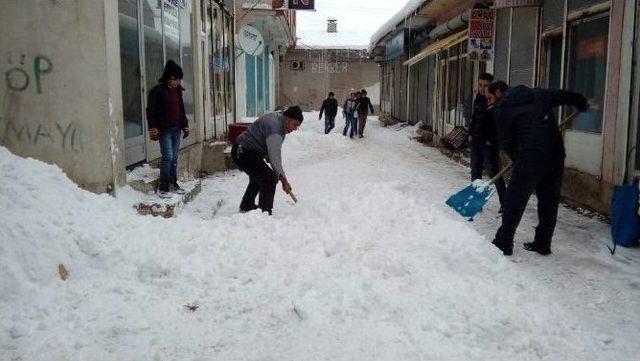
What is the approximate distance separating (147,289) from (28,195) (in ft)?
4.39

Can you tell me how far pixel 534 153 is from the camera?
5.13m

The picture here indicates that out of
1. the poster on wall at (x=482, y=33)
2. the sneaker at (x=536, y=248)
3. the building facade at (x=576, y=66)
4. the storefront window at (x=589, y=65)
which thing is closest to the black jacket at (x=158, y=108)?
the sneaker at (x=536, y=248)

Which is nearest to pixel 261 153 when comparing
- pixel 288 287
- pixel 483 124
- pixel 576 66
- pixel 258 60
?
pixel 288 287

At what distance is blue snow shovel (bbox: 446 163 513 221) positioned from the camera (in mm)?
6115

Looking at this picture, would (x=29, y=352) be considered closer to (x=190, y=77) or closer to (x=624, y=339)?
(x=624, y=339)

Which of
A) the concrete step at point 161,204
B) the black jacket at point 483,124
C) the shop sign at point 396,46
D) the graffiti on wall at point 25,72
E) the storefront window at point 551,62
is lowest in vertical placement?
the concrete step at point 161,204

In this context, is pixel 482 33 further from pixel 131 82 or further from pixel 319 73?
pixel 319 73

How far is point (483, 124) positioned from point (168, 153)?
3807 millimetres

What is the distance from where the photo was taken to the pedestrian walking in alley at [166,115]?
663 centimetres

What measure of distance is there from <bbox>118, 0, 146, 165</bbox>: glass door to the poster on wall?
6.79 m

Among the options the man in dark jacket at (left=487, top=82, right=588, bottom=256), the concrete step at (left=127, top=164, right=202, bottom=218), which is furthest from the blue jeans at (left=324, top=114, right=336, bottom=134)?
the man in dark jacket at (left=487, top=82, right=588, bottom=256)

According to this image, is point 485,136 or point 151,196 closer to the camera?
point 151,196

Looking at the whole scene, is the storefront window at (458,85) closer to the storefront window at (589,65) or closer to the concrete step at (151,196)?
the storefront window at (589,65)

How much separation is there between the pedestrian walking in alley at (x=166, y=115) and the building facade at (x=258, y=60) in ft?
24.6
